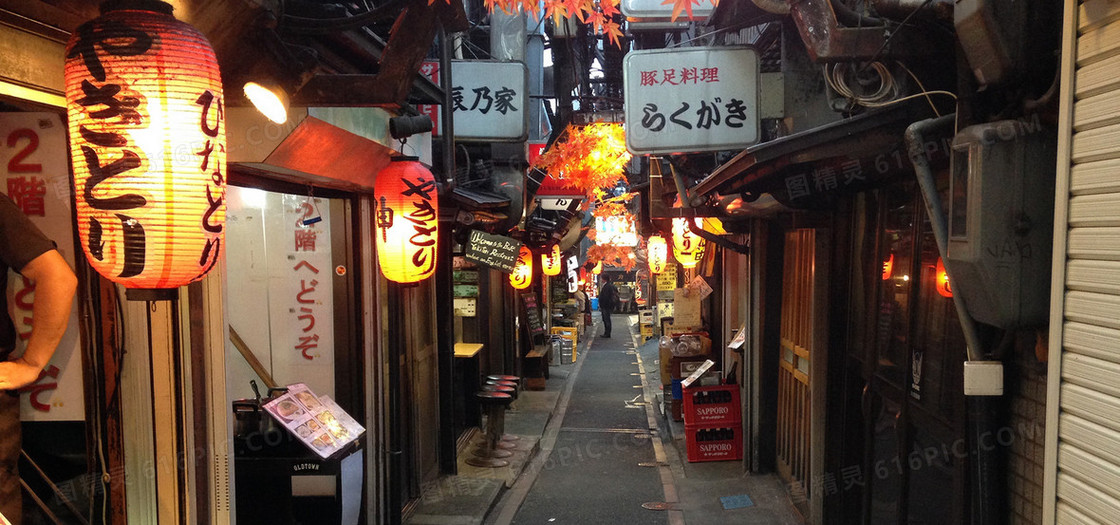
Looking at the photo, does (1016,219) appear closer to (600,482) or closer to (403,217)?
(403,217)

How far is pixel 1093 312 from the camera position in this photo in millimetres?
3113

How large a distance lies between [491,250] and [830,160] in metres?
8.29

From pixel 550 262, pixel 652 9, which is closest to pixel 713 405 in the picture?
pixel 652 9

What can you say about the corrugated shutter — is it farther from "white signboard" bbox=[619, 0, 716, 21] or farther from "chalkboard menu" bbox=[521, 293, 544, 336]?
"chalkboard menu" bbox=[521, 293, 544, 336]

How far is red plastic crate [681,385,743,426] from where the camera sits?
12.5 m

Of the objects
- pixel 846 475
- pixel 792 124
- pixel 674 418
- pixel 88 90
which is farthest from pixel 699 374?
pixel 88 90

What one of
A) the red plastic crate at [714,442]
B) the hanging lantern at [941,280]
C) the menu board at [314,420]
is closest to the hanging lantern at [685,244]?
the red plastic crate at [714,442]

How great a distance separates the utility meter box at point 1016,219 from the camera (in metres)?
3.57

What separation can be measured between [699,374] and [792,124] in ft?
22.1

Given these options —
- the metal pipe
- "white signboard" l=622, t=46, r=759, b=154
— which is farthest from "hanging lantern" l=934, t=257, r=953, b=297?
"white signboard" l=622, t=46, r=759, b=154

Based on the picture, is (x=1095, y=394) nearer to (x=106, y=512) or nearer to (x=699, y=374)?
(x=106, y=512)

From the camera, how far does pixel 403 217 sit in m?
7.07

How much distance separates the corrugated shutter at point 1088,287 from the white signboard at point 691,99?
178 inches

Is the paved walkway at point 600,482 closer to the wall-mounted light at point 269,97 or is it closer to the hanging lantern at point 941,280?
the hanging lantern at point 941,280
